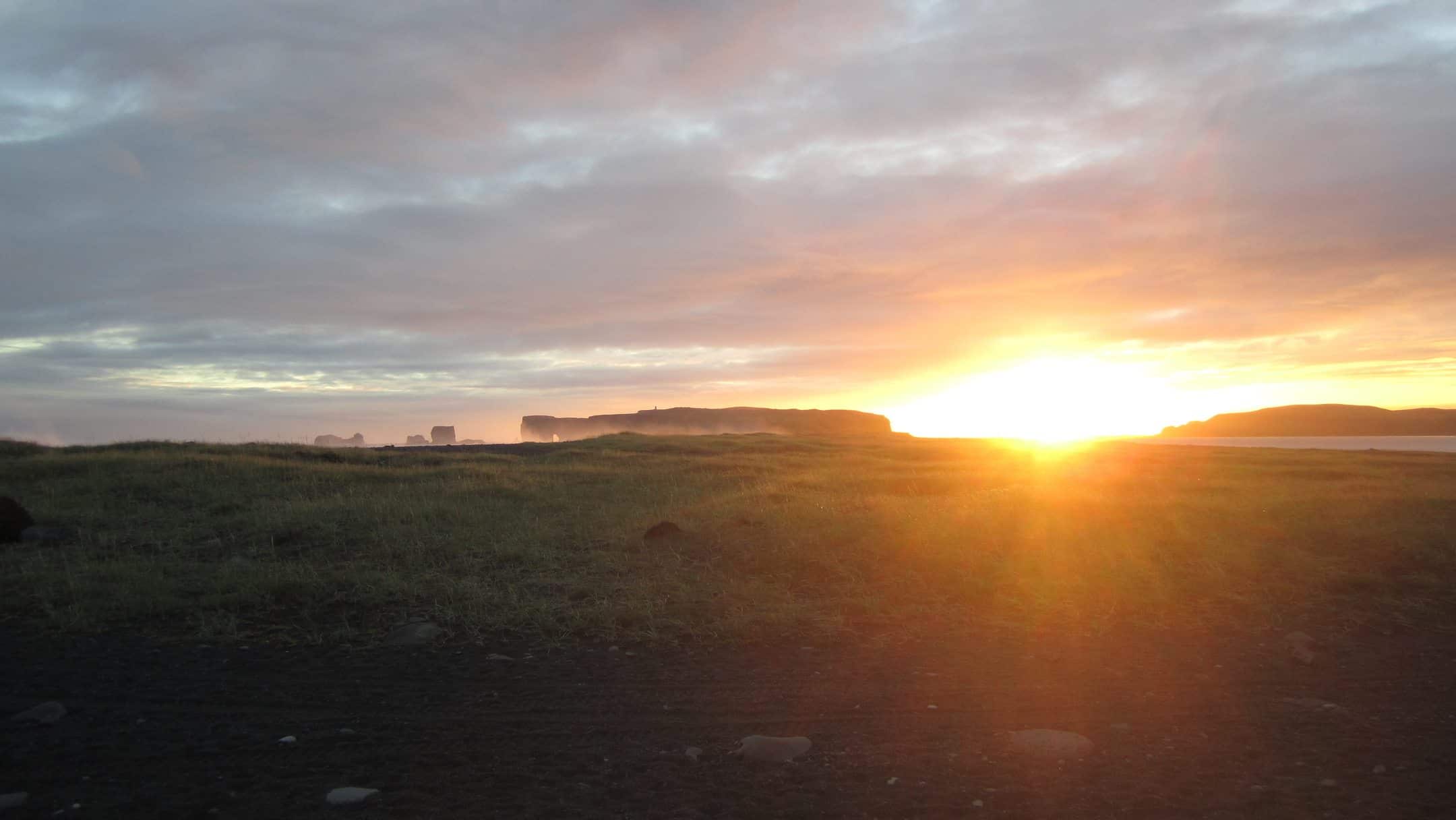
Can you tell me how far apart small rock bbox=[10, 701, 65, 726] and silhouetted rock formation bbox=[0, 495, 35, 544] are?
27.9ft

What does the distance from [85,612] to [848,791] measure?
8065 millimetres

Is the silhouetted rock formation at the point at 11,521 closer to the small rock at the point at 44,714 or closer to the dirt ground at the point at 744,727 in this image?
the dirt ground at the point at 744,727

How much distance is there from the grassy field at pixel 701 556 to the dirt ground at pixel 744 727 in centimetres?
73

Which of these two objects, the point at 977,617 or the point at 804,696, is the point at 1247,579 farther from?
the point at 804,696

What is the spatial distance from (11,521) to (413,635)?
29.2ft

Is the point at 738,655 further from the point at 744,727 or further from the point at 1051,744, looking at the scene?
the point at 1051,744

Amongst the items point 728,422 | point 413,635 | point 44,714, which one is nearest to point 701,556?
point 413,635

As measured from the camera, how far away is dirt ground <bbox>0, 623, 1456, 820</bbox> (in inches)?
187

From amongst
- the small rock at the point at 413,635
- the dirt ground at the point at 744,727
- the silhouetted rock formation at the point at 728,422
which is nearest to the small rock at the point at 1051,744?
the dirt ground at the point at 744,727

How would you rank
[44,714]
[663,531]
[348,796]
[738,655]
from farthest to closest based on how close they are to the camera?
[663,531]
[738,655]
[44,714]
[348,796]

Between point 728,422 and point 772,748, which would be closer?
point 772,748

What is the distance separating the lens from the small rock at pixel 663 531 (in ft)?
40.4

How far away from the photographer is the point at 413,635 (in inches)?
326

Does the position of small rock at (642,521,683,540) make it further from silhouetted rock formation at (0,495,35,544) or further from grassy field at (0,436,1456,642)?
silhouetted rock formation at (0,495,35,544)
